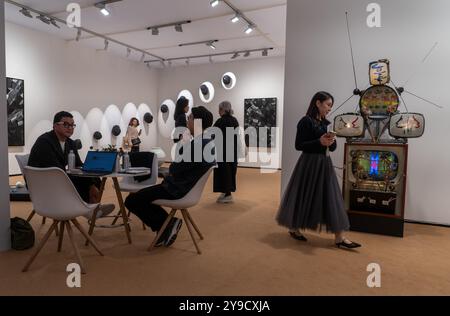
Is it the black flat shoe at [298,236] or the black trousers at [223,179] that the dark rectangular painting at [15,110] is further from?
the black flat shoe at [298,236]

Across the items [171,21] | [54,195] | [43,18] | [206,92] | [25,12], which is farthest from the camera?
[206,92]

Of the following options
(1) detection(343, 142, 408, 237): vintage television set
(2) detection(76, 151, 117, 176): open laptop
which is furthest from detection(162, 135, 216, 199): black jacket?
(1) detection(343, 142, 408, 237): vintage television set

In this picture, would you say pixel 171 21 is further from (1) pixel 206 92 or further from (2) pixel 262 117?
(2) pixel 262 117

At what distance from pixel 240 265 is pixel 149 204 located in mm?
1012

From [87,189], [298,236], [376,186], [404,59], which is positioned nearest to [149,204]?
[87,189]

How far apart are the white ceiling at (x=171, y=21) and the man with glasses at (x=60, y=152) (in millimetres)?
3195

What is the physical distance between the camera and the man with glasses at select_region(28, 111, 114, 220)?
109 inches

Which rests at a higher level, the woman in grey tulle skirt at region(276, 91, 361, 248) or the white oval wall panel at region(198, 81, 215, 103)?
the white oval wall panel at region(198, 81, 215, 103)

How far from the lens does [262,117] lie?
902cm

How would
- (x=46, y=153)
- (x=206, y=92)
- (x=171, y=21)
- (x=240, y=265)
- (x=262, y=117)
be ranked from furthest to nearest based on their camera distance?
(x=206, y=92) < (x=262, y=117) < (x=171, y=21) < (x=46, y=153) < (x=240, y=265)

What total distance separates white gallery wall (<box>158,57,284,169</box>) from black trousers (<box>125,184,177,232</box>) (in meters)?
6.22

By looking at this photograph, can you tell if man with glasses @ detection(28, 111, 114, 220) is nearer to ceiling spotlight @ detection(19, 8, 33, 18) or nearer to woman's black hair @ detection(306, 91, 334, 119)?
woman's black hair @ detection(306, 91, 334, 119)

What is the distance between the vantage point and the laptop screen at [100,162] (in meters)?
2.85

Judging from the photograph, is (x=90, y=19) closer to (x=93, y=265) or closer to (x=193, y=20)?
(x=193, y=20)
